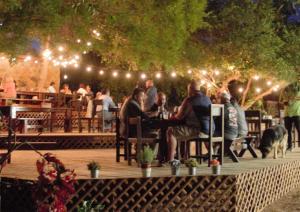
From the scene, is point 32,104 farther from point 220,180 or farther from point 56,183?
point 56,183

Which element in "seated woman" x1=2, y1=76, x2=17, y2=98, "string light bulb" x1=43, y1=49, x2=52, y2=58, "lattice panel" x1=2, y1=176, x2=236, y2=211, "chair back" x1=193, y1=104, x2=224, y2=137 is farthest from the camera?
"string light bulb" x1=43, y1=49, x2=52, y2=58

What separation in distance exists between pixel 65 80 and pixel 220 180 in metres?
21.4

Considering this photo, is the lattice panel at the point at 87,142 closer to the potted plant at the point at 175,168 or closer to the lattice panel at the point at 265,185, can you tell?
the lattice panel at the point at 265,185

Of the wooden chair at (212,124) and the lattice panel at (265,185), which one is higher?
the wooden chair at (212,124)

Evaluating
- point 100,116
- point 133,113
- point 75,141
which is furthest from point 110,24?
point 100,116

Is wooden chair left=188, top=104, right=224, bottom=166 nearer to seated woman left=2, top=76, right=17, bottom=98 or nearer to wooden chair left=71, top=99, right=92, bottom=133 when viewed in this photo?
wooden chair left=71, top=99, right=92, bottom=133

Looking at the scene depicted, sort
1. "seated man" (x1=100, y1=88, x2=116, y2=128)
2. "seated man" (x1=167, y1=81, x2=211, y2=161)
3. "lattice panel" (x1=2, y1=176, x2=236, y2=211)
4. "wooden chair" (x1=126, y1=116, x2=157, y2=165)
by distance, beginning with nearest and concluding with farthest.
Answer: "lattice panel" (x1=2, y1=176, x2=236, y2=211) < "seated man" (x1=167, y1=81, x2=211, y2=161) < "wooden chair" (x1=126, y1=116, x2=157, y2=165) < "seated man" (x1=100, y1=88, x2=116, y2=128)

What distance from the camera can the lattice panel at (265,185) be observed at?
7.59m

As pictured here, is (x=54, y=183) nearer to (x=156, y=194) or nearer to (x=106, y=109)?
(x=156, y=194)

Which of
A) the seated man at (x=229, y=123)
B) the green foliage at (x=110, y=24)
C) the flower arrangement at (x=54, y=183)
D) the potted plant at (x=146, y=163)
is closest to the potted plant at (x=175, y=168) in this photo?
the potted plant at (x=146, y=163)

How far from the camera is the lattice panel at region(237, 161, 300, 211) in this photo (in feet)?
24.9

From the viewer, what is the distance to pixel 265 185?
8.68m

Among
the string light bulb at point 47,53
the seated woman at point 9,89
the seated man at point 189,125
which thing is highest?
the string light bulb at point 47,53

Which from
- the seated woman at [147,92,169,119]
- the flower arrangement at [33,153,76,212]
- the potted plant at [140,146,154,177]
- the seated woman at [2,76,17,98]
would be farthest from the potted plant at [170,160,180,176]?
the seated woman at [2,76,17,98]
